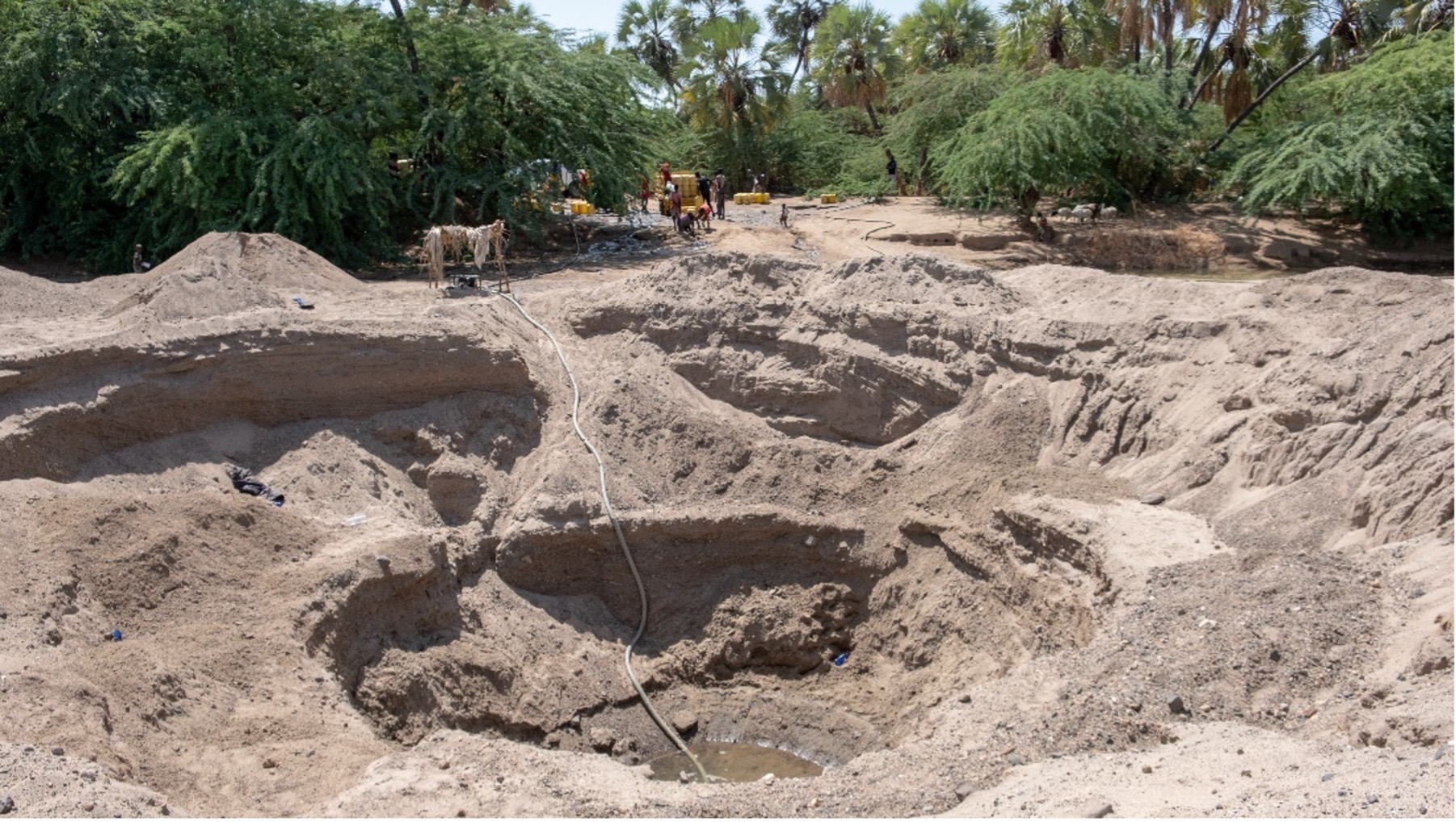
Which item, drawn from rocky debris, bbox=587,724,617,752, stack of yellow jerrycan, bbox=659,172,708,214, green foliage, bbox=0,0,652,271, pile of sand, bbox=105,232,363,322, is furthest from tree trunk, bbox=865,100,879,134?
rocky debris, bbox=587,724,617,752

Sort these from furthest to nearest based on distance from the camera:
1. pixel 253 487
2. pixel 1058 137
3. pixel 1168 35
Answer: pixel 1168 35 → pixel 1058 137 → pixel 253 487

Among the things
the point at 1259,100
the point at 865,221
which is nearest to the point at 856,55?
the point at 865,221

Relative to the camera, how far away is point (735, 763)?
1195 cm

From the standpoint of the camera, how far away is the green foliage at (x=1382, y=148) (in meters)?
23.0

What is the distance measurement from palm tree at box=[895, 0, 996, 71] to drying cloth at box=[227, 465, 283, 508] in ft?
87.4

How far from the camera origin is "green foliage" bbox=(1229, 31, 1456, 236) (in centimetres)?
2302

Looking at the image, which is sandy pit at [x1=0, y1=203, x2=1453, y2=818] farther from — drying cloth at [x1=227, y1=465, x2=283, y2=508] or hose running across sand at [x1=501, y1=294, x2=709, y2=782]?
drying cloth at [x1=227, y1=465, x2=283, y2=508]

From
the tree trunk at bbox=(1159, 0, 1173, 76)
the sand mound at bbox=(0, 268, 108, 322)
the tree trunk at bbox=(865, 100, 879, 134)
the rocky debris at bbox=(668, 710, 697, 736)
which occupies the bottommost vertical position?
the rocky debris at bbox=(668, 710, 697, 736)

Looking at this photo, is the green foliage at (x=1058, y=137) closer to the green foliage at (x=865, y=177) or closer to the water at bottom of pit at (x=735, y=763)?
the green foliage at (x=865, y=177)

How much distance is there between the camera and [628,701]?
12.6 m

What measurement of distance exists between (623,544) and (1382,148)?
16.7 meters

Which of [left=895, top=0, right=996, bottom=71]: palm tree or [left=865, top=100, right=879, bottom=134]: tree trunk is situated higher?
[left=895, top=0, right=996, bottom=71]: palm tree

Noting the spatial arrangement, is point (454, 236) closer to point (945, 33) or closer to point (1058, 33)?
point (1058, 33)

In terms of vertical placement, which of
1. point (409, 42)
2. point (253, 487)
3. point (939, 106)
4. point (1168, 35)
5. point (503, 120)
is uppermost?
point (1168, 35)
